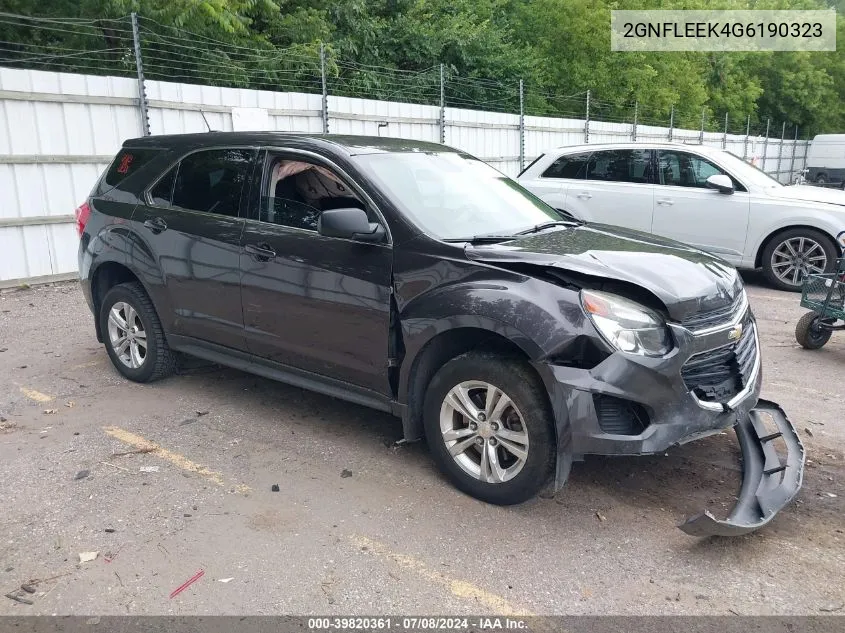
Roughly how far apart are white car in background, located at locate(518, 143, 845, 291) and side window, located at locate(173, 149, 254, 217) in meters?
4.72

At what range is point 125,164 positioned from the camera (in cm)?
568

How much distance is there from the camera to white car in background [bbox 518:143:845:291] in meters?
8.84

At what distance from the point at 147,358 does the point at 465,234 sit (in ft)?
9.07

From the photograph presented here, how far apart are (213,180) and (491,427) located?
2632mm

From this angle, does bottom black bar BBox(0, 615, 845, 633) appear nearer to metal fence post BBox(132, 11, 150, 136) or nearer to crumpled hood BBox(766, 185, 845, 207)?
crumpled hood BBox(766, 185, 845, 207)

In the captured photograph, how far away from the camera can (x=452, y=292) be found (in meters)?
3.79

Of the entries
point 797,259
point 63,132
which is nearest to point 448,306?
point 797,259

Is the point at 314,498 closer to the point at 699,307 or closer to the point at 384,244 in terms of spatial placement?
the point at 384,244

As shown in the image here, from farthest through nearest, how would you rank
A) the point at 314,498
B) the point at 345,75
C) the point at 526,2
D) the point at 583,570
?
the point at 526,2 < the point at 345,75 < the point at 314,498 < the point at 583,570

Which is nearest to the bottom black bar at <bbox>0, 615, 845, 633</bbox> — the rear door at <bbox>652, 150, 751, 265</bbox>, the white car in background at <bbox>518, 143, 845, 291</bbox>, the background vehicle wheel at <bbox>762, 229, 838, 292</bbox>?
the white car in background at <bbox>518, 143, 845, 291</bbox>

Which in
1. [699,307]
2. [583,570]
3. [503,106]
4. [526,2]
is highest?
[526,2]

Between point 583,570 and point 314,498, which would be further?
point 314,498

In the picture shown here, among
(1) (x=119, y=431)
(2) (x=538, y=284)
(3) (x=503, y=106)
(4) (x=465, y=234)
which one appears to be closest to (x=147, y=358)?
(1) (x=119, y=431)

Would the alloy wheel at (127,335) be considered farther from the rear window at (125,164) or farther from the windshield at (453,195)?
the windshield at (453,195)
